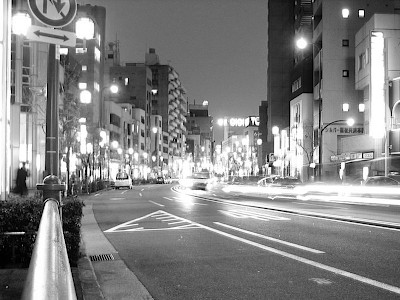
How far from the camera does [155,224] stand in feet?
56.0

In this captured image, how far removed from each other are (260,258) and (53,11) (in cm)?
583

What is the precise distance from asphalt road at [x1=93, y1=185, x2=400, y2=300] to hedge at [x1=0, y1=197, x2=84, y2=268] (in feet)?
4.26

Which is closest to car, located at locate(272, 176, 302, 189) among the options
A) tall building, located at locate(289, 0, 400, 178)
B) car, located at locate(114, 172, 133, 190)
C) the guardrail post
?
car, located at locate(114, 172, 133, 190)

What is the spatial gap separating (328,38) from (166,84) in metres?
89.4

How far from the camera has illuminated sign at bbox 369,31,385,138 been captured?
44562mm

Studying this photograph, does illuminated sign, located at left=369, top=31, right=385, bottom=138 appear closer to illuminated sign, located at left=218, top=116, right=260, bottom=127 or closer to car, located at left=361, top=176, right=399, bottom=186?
car, located at left=361, top=176, right=399, bottom=186

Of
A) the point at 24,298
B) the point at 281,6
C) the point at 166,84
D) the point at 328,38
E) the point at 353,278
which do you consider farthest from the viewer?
the point at 166,84

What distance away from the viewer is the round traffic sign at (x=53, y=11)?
23.6ft

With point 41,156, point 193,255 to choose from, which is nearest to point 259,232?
point 193,255

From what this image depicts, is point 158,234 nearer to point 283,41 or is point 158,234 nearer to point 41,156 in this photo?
point 41,156

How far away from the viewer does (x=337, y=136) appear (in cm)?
6625

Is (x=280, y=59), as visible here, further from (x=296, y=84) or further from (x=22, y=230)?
(x=22, y=230)

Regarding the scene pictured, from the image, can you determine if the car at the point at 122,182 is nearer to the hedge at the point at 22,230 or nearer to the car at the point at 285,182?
the car at the point at 285,182

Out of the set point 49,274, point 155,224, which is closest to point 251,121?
point 155,224
